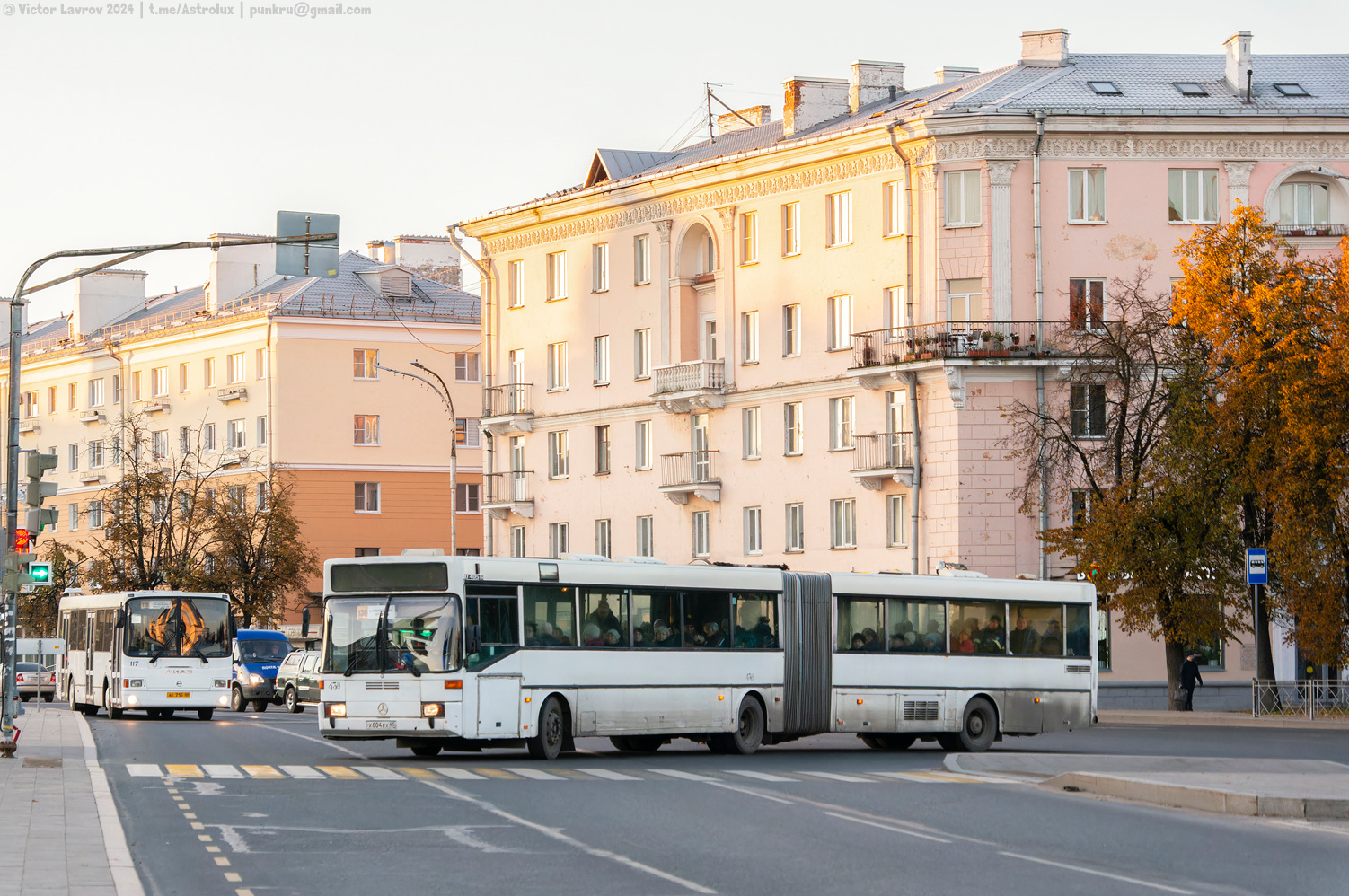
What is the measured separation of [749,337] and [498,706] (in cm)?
3516

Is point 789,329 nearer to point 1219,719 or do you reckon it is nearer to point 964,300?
point 964,300

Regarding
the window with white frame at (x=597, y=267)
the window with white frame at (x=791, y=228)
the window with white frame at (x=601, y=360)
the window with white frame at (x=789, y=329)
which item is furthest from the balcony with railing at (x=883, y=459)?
the window with white frame at (x=597, y=267)

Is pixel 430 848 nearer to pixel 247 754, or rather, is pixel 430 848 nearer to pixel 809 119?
pixel 247 754

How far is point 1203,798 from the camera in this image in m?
19.9

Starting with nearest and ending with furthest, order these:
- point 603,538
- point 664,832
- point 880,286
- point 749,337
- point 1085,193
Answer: point 664,832 < point 1085,193 < point 880,286 < point 749,337 < point 603,538

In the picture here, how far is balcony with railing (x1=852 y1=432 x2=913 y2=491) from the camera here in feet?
177

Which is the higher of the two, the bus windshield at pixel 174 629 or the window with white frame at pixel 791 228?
the window with white frame at pixel 791 228

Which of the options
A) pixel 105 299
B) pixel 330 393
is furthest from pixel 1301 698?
pixel 105 299

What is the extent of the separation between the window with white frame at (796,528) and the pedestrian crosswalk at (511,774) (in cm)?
3225

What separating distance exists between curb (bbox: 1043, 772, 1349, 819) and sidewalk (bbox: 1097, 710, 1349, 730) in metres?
19.5

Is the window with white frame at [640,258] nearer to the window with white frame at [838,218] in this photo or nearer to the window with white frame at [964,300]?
the window with white frame at [838,218]

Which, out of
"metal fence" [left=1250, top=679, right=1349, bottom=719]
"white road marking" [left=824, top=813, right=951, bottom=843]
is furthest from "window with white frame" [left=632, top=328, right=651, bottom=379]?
"white road marking" [left=824, top=813, right=951, bottom=843]

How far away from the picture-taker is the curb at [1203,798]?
1888cm

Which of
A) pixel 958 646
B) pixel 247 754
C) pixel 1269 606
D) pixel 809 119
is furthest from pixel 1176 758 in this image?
pixel 809 119
